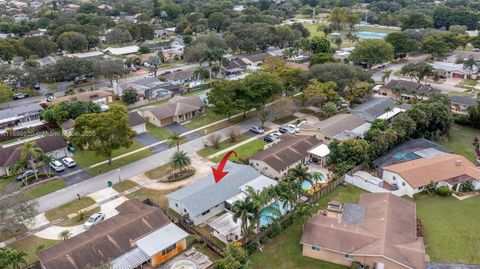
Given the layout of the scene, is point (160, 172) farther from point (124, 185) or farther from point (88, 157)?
point (88, 157)

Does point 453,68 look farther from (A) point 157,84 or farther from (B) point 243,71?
(A) point 157,84

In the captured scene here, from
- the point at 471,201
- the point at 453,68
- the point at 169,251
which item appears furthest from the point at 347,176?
the point at 453,68

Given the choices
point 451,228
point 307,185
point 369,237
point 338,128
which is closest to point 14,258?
point 369,237

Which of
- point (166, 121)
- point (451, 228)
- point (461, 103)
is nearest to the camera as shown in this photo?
point (451, 228)

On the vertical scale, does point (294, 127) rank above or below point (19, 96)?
below

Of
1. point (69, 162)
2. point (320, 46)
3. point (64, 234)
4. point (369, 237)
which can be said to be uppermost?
point (320, 46)
